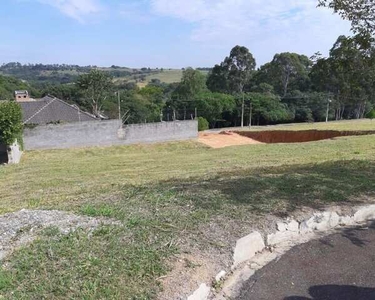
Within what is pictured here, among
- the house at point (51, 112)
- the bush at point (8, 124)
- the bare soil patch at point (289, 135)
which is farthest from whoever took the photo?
the house at point (51, 112)

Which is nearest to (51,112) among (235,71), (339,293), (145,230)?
(145,230)

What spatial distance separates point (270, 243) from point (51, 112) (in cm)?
2874

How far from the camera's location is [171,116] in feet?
155

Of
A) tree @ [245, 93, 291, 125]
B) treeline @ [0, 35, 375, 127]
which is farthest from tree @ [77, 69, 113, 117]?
tree @ [245, 93, 291, 125]

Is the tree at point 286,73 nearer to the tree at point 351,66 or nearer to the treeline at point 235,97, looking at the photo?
the treeline at point 235,97

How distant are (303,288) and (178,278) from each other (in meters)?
1.06

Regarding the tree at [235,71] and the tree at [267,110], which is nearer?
the tree at [267,110]

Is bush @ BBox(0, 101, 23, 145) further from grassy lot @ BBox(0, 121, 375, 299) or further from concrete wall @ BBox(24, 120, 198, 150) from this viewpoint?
grassy lot @ BBox(0, 121, 375, 299)

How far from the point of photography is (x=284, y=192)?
5223mm

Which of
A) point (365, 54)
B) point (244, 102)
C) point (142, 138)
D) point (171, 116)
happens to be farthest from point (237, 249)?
point (171, 116)

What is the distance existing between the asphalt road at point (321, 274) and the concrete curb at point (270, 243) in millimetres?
94

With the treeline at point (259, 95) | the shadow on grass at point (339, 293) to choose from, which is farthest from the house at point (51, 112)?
the shadow on grass at point (339, 293)

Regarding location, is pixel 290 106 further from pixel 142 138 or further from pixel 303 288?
pixel 303 288

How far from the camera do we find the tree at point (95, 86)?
45000mm
